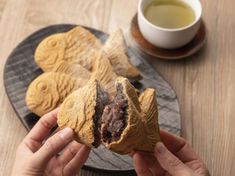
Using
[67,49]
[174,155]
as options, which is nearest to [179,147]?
[174,155]

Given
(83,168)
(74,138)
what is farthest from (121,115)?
(83,168)

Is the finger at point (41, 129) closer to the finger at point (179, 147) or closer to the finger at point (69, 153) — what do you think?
the finger at point (69, 153)

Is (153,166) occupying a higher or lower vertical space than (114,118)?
lower

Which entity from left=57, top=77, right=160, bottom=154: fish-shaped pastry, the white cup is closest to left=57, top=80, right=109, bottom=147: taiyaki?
left=57, top=77, right=160, bottom=154: fish-shaped pastry

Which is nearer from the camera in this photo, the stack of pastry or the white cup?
the stack of pastry

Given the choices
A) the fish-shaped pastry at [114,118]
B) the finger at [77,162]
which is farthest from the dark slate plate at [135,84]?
the fish-shaped pastry at [114,118]

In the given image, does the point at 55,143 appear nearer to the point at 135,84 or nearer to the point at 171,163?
the point at 171,163

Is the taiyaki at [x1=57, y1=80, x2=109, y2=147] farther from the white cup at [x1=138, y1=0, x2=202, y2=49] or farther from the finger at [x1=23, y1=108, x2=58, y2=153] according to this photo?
the white cup at [x1=138, y1=0, x2=202, y2=49]
